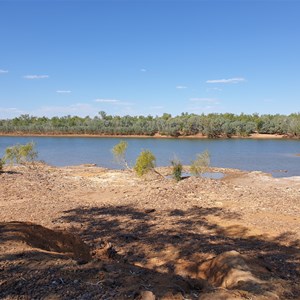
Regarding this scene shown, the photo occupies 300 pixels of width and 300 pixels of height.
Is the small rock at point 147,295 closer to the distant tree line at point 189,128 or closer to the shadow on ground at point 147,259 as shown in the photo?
the shadow on ground at point 147,259

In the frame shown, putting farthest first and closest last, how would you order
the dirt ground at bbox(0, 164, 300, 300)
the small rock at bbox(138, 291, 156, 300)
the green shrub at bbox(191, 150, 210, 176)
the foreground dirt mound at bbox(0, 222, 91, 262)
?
the green shrub at bbox(191, 150, 210, 176)
the foreground dirt mound at bbox(0, 222, 91, 262)
the dirt ground at bbox(0, 164, 300, 300)
the small rock at bbox(138, 291, 156, 300)

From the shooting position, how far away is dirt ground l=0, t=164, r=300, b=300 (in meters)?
3.54

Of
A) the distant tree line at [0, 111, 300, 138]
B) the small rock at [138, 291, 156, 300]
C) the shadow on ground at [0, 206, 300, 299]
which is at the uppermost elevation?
the distant tree line at [0, 111, 300, 138]

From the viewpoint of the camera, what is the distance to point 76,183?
46.5 ft

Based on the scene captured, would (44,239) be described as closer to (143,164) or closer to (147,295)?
(147,295)

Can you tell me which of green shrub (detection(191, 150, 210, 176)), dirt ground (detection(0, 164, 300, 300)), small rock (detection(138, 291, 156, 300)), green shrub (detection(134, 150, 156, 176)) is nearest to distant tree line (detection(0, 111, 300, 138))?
green shrub (detection(191, 150, 210, 176))

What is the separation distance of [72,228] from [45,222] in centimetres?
93

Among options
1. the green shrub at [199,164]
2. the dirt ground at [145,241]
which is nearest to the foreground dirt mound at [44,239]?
the dirt ground at [145,241]

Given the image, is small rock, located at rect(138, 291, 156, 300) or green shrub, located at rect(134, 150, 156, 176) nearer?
small rock, located at rect(138, 291, 156, 300)

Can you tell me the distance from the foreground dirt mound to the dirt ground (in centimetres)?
2

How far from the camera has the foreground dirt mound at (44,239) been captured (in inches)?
197

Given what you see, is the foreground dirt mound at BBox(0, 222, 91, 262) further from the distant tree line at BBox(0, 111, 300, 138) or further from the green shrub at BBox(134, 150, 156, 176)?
the distant tree line at BBox(0, 111, 300, 138)

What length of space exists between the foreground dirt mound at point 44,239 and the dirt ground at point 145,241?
0.07ft

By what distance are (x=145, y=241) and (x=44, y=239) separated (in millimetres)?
2392
